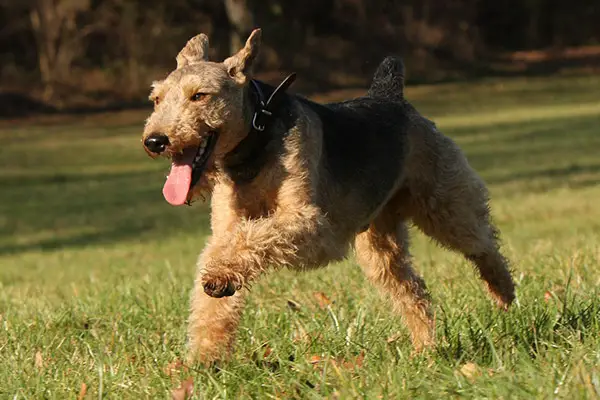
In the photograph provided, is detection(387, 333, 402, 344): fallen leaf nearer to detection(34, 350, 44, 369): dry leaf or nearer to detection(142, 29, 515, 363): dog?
detection(142, 29, 515, 363): dog

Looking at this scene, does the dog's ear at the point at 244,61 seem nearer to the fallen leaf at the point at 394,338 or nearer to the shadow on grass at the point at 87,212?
the fallen leaf at the point at 394,338

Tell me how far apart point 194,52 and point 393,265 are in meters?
1.66

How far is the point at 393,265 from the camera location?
20.2ft

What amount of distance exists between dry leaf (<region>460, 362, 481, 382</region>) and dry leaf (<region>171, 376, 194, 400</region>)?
0.99m

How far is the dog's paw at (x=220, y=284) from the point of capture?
173 inches

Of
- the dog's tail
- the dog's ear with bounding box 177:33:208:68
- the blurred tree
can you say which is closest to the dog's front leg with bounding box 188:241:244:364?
the dog's ear with bounding box 177:33:208:68

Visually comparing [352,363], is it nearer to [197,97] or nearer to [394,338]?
[394,338]

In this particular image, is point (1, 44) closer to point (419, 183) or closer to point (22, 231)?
point (22, 231)

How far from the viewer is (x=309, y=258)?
4.85 meters

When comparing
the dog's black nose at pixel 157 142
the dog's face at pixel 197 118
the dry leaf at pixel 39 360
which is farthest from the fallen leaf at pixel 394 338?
the dry leaf at pixel 39 360

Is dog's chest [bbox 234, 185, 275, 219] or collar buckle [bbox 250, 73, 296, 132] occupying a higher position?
collar buckle [bbox 250, 73, 296, 132]

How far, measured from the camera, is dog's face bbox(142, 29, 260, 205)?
15.4 feet

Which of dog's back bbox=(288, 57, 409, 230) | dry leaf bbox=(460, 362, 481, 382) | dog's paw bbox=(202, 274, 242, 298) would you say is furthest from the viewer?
dog's back bbox=(288, 57, 409, 230)

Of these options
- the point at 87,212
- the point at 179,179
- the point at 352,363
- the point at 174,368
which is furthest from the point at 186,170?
the point at 87,212
